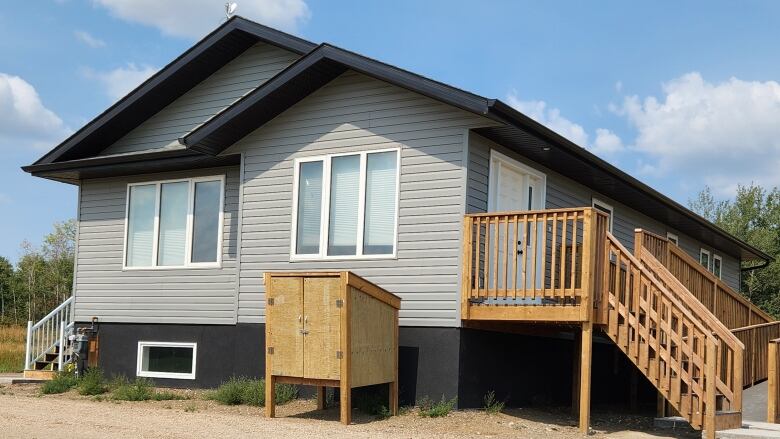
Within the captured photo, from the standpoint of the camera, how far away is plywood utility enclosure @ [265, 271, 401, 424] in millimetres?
10641

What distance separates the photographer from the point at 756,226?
156 feet

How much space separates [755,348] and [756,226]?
118ft

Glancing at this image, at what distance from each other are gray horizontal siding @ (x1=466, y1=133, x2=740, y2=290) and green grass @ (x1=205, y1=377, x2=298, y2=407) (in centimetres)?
375

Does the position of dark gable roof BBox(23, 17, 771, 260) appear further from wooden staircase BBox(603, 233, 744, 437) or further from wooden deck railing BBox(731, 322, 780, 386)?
wooden deck railing BBox(731, 322, 780, 386)

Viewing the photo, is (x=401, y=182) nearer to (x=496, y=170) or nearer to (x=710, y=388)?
(x=496, y=170)

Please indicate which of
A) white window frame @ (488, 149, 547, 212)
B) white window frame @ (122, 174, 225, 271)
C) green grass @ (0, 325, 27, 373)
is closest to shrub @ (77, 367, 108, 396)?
white window frame @ (122, 174, 225, 271)

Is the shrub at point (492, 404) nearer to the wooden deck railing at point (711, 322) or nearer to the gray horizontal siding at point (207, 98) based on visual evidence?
the wooden deck railing at point (711, 322)

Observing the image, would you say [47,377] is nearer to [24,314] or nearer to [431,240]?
[431,240]

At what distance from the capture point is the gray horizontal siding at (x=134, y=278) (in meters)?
14.8

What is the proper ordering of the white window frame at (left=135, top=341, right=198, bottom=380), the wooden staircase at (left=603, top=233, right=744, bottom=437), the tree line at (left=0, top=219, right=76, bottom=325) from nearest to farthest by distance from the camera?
the wooden staircase at (left=603, top=233, right=744, bottom=437), the white window frame at (left=135, top=341, right=198, bottom=380), the tree line at (left=0, top=219, right=76, bottom=325)

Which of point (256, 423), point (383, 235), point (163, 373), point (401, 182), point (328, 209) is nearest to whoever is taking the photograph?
point (256, 423)

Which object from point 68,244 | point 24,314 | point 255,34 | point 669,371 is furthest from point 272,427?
point 68,244

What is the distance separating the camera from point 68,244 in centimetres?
5072

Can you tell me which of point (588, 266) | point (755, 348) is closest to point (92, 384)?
point (588, 266)
